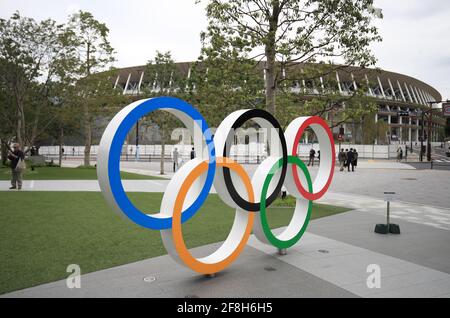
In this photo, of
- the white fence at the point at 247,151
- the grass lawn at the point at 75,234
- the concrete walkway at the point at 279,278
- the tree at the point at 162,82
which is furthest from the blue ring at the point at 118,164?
the white fence at the point at 247,151

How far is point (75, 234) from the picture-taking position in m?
7.43

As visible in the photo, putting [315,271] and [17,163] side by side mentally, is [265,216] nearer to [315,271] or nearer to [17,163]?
[315,271]

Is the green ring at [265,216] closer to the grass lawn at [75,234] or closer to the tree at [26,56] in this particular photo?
the grass lawn at [75,234]

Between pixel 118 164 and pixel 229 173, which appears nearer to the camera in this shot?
pixel 118 164

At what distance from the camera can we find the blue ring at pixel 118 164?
4086mm

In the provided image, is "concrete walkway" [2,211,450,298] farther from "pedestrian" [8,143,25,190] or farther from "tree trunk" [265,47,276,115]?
"pedestrian" [8,143,25,190]

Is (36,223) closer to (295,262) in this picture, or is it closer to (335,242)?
(295,262)

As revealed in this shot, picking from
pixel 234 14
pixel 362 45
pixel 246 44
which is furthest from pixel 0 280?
pixel 362 45

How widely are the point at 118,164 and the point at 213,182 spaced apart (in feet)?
5.68

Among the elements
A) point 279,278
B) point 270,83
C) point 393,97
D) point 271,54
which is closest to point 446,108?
point 393,97

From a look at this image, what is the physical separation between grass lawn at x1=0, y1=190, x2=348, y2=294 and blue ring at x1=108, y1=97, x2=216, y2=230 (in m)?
1.69

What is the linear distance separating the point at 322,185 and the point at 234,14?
671 cm

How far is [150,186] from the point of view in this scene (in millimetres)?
16109

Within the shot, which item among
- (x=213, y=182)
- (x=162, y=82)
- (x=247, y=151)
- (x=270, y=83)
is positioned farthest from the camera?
(x=247, y=151)
